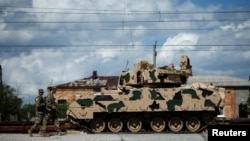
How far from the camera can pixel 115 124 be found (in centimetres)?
2081

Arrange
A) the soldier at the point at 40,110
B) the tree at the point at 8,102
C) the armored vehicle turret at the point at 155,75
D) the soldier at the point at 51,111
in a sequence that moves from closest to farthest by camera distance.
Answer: the soldier at the point at 40,110 < the soldier at the point at 51,111 < the armored vehicle turret at the point at 155,75 < the tree at the point at 8,102

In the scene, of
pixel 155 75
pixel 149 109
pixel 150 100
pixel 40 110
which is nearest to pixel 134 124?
pixel 149 109

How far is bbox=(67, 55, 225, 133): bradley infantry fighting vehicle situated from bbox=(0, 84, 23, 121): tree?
20.7 meters

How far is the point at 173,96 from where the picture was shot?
68.3 ft

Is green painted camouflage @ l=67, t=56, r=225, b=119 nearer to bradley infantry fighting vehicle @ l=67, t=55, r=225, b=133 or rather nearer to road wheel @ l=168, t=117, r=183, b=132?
bradley infantry fighting vehicle @ l=67, t=55, r=225, b=133

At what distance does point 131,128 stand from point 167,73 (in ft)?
9.99

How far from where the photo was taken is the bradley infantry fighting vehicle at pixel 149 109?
2062 centimetres

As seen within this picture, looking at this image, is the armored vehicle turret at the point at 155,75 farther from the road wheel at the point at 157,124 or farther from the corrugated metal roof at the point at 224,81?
the corrugated metal roof at the point at 224,81

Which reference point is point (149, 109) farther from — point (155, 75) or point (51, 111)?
point (51, 111)

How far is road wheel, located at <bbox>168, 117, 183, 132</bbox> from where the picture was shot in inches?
820

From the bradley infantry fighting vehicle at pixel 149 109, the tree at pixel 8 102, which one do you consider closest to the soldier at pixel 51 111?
the bradley infantry fighting vehicle at pixel 149 109

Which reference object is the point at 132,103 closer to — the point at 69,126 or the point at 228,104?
the point at 69,126

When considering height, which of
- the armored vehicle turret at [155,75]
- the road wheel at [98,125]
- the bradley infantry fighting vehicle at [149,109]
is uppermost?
the armored vehicle turret at [155,75]

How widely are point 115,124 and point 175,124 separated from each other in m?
2.69
